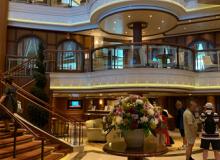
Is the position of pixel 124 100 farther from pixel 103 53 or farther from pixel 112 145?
pixel 103 53

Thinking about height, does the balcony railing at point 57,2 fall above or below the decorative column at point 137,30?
above

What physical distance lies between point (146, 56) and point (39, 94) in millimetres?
4342

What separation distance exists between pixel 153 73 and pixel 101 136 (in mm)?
3180

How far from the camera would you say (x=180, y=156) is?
27.2ft

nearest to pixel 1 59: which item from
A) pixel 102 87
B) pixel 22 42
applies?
pixel 22 42

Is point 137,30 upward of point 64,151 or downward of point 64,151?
upward

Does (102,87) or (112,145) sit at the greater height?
(102,87)

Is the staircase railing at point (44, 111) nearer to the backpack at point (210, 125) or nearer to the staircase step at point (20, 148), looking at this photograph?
the staircase step at point (20, 148)

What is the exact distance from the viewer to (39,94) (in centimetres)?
1073

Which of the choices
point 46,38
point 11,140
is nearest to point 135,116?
point 11,140

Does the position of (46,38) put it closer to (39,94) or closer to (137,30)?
(137,30)

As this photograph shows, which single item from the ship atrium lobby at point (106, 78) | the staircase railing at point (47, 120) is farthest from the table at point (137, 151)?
the staircase railing at point (47, 120)

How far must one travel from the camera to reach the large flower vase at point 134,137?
3656 mm

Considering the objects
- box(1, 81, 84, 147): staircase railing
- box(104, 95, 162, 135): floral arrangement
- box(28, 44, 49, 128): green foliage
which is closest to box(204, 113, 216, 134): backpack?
box(104, 95, 162, 135): floral arrangement
